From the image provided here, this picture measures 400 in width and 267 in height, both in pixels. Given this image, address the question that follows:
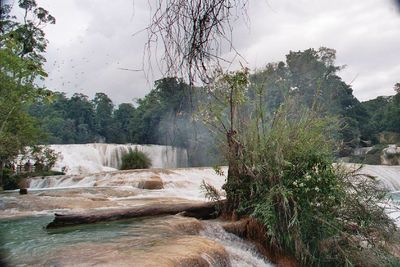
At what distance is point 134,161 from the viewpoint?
23359 mm

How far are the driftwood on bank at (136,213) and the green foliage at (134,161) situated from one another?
684 inches

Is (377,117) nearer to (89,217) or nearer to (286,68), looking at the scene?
(286,68)

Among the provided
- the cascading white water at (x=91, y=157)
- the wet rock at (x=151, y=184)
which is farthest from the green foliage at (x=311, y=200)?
the cascading white water at (x=91, y=157)

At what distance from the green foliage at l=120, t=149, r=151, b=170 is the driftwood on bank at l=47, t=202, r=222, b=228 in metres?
17.4

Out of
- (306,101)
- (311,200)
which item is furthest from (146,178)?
(306,101)

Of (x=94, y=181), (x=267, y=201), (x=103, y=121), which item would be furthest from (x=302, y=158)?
(x=103, y=121)

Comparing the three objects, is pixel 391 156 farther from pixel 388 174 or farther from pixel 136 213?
pixel 136 213

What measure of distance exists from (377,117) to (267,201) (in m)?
37.8

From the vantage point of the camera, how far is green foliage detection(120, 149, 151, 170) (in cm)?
2320

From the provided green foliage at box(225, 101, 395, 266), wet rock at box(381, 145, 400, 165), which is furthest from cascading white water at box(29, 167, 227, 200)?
wet rock at box(381, 145, 400, 165)

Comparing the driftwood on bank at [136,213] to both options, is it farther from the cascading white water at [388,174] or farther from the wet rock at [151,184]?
the cascading white water at [388,174]

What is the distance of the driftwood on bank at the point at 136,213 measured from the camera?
5.42 m

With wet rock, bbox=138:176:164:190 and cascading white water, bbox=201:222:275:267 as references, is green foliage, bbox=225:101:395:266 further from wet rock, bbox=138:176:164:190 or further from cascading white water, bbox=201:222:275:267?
wet rock, bbox=138:176:164:190

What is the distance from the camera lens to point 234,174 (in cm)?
527
